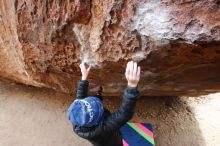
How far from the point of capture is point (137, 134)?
9.36ft

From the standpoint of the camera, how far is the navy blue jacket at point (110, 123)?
167 cm

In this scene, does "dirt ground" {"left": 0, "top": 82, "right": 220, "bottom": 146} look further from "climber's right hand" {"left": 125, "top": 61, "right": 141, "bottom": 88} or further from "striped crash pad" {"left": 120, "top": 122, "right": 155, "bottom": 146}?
"climber's right hand" {"left": 125, "top": 61, "right": 141, "bottom": 88}

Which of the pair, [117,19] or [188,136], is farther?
[188,136]

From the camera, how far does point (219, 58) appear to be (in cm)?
165

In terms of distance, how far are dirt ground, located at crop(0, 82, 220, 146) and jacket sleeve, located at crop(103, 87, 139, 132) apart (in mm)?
1228

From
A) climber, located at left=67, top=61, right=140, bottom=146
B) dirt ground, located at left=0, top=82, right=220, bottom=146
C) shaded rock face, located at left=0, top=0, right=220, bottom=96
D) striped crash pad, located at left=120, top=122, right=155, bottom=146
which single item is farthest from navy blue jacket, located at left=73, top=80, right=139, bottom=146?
dirt ground, located at left=0, top=82, right=220, bottom=146

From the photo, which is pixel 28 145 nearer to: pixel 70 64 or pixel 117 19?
pixel 70 64

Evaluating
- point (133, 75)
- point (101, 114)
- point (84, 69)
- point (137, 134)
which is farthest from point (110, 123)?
point (137, 134)

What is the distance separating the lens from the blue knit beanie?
5.71 feet

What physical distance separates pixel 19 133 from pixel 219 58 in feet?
7.16

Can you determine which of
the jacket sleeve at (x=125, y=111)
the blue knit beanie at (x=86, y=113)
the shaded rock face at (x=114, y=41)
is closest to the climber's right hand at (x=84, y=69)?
the shaded rock face at (x=114, y=41)

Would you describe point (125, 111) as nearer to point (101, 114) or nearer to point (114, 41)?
point (101, 114)

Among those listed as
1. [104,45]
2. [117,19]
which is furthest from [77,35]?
[117,19]

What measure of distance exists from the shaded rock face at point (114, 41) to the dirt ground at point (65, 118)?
496mm
